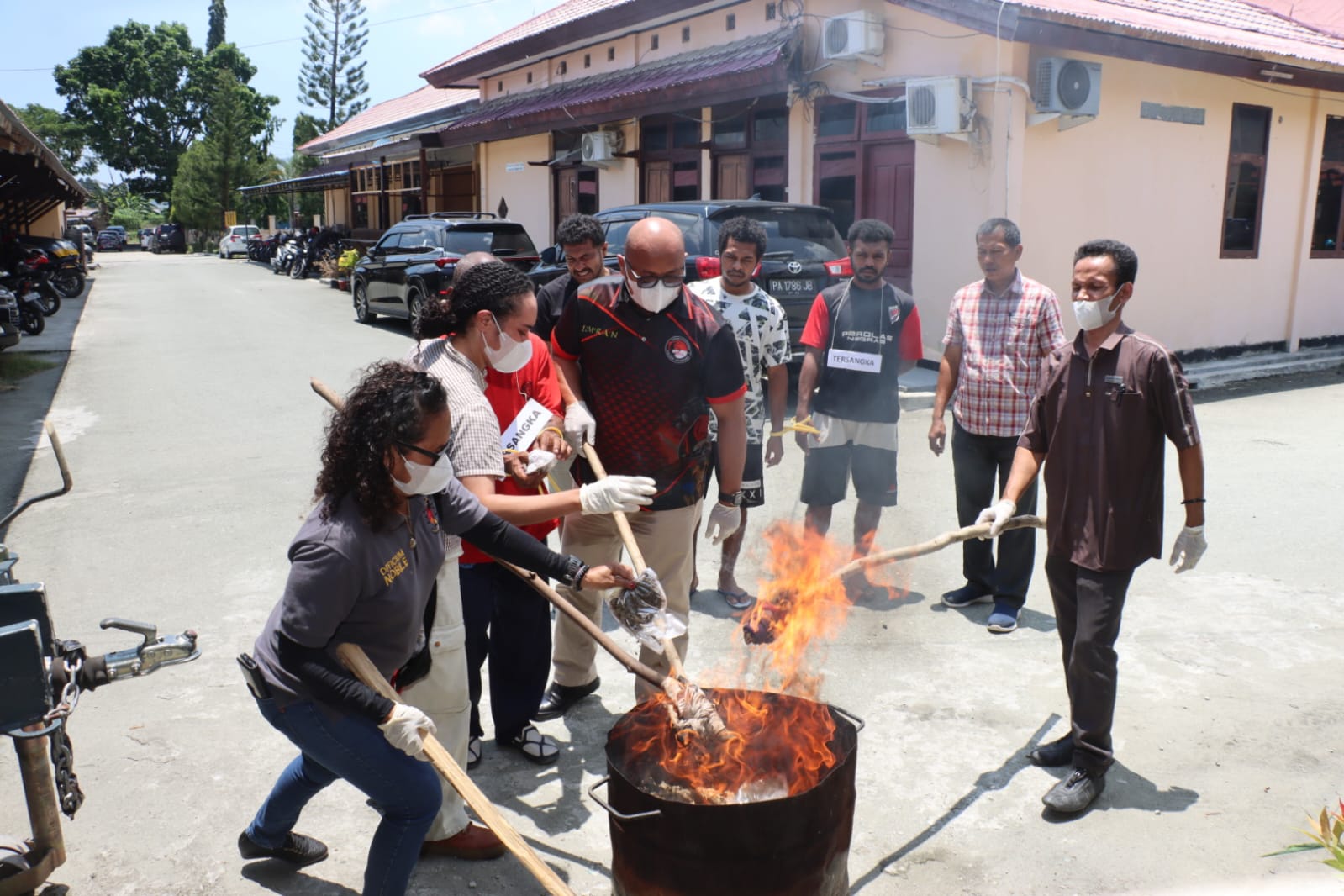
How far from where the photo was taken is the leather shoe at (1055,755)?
409 centimetres

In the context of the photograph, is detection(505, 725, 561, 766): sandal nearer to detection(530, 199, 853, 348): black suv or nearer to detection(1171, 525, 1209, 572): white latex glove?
detection(1171, 525, 1209, 572): white latex glove

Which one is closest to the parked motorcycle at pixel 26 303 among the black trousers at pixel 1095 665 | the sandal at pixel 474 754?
the sandal at pixel 474 754

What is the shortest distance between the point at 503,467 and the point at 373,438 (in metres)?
0.81

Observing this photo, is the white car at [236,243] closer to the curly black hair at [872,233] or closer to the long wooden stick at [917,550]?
the curly black hair at [872,233]

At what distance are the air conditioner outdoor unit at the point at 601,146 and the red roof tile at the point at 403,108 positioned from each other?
10.1 m

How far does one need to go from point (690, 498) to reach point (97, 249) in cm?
6370

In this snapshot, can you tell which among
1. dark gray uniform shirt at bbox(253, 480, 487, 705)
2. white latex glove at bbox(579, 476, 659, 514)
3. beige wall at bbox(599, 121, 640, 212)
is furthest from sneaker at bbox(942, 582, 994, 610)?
beige wall at bbox(599, 121, 640, 212)

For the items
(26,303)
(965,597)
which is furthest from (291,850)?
(26,303)

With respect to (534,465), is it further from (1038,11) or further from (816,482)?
(1038,11)

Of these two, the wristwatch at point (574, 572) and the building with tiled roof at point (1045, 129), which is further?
the building with tiled roof at point (1045, 129)

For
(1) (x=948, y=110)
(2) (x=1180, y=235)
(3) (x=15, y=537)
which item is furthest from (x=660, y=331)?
(2) (x=1180, y=235)

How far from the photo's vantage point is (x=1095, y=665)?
3.75 m

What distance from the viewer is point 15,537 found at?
698 centimetres

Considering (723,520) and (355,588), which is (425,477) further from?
(723,520)
